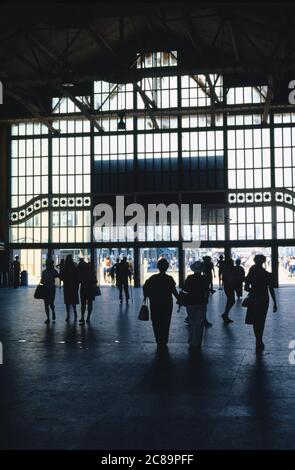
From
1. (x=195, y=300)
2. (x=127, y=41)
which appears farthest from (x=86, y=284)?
(x=127, y=41)

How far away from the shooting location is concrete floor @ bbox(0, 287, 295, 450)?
5.29 meters

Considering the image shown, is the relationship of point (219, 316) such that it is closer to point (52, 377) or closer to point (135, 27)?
point (52, 377)

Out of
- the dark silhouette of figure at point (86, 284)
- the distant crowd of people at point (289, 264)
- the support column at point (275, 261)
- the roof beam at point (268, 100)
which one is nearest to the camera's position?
the dark silhouette of figure at point (86, 284)

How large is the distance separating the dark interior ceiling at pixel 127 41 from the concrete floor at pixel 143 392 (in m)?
9.43

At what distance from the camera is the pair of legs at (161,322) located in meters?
10.3

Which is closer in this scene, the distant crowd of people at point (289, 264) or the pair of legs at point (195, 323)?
the pair of legs at point (195, 323)

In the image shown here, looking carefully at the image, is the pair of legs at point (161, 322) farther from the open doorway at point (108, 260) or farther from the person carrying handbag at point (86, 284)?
the open doorway at point (108, 260)

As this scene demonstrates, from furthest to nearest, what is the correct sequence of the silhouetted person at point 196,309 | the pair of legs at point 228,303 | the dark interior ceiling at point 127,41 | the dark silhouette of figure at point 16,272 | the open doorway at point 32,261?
1. the open doorway at point 32,261
2. the dark silhouette of figure at point 16,272
3. the dark interior ceiling at point 127,41
4. the pair of legs at point 228,303
5. the silhouetted person at point 196,309

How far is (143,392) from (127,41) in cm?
2759

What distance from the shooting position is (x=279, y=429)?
5484 millimetres

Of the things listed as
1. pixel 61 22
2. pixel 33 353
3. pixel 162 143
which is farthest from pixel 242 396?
pixel 162 143

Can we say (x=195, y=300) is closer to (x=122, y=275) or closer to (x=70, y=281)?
(x=70, y=281)

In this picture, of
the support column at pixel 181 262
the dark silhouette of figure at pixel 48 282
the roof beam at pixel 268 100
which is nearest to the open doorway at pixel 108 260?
the support column at pixel 181 262

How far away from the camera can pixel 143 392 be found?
7109 millimetres
